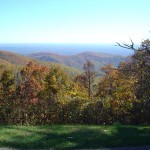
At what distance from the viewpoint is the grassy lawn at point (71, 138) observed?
43.5 feet

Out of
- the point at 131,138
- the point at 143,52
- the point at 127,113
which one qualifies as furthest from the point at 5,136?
the point at 127,113

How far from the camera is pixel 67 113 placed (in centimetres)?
2473

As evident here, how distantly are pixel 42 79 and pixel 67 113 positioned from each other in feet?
157

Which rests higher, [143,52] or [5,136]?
[143,52]

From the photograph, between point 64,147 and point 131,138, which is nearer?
point 64,147

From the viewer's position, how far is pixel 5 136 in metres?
15.2

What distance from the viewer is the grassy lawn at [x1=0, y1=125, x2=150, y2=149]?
1325cm

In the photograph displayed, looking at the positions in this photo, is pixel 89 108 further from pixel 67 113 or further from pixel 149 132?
pixel 149 132

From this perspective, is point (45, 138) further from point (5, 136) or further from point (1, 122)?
point (1, 122)

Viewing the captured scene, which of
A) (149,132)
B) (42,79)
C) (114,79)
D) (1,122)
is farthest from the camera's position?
(42,79)

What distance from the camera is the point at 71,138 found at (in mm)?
14508

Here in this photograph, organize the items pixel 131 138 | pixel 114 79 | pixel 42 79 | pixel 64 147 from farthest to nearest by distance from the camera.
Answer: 1. pixel 42 79
2. pixel 114 79
3. pixel 131 138
4. pixel 64 147

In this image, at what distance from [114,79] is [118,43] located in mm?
46305

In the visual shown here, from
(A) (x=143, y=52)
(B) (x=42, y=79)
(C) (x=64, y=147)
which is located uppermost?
(A) (x=143, y=52)
